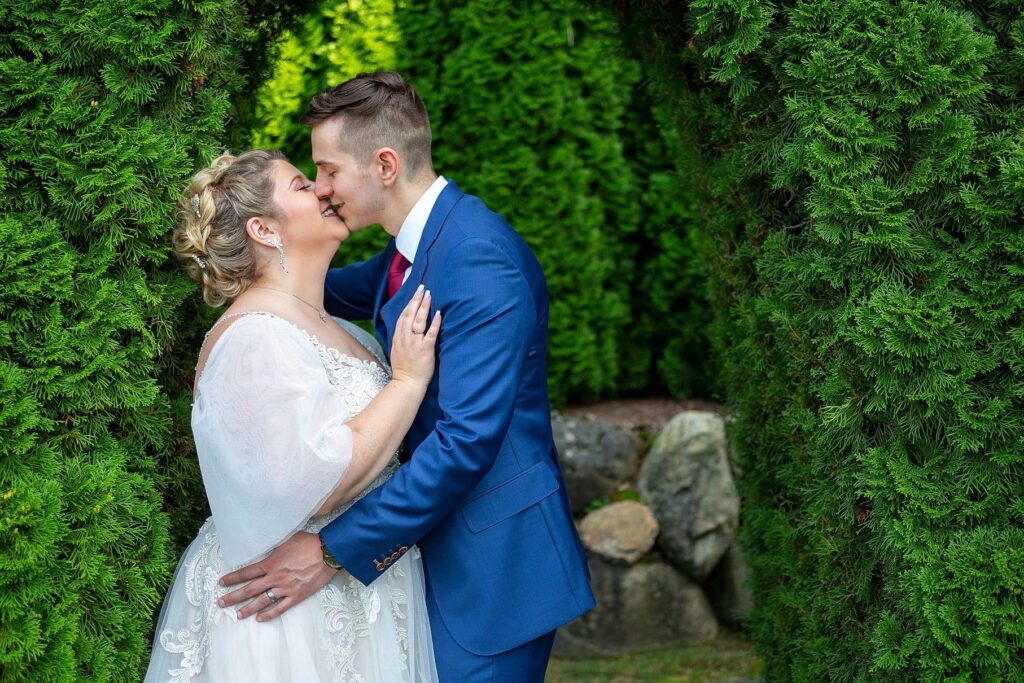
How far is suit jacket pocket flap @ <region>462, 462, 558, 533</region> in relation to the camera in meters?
2.92

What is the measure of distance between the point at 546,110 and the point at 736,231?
9.80 feet

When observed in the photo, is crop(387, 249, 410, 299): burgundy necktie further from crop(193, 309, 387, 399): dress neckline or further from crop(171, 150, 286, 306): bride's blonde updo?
crop(171, 150, 286, 306): bride's blonde updo

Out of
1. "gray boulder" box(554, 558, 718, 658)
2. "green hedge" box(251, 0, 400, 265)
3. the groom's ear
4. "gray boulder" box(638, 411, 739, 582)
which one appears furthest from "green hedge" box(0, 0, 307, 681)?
"gray boulder" box(638, 411, 739, 582)

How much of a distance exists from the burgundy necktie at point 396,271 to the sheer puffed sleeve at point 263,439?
1.87 feet

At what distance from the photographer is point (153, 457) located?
2.95 metres

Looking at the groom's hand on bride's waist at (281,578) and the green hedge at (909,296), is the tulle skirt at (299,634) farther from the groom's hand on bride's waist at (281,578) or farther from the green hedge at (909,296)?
the green hedge at (909,296)

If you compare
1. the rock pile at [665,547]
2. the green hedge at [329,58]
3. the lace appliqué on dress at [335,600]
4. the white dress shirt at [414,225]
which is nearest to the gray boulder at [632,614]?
the rock pile at [665,547]

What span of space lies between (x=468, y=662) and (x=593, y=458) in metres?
3.54

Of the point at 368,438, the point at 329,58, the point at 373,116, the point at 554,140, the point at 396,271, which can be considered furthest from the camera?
the point at 554,140

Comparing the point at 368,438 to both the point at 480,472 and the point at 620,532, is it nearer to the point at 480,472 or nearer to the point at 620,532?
the point at 480,472

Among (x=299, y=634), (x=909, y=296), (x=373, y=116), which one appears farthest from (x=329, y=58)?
(x=909, y=296)

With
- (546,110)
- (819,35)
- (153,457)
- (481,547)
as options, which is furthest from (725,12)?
(546,110)

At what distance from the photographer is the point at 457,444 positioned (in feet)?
8.76

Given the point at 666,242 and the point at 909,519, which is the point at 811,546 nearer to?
the point at 909,519
